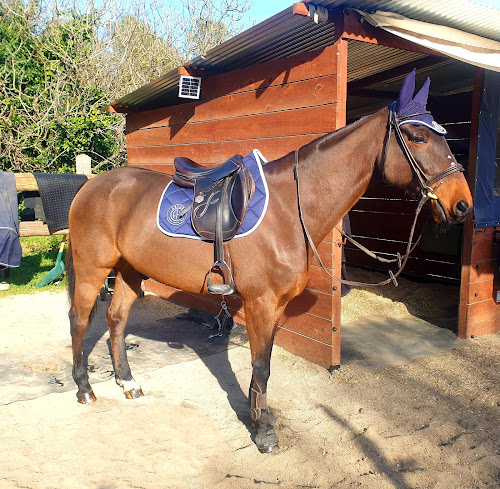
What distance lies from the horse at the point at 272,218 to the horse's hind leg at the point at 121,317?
0.03 m

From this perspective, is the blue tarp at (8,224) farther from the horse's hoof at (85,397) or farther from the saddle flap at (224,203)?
the saddle flap at (224,203)

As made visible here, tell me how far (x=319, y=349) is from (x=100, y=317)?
2.84 meters

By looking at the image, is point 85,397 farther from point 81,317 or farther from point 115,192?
point 115,192

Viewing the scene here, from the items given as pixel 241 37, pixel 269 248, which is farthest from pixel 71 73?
pixel 269 248

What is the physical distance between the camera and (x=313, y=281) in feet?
12.9

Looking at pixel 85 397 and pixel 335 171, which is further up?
pixel 335 171

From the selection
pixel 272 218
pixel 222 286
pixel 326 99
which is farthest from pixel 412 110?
pixel 222 286

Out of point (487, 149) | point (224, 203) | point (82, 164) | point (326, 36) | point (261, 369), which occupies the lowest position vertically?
point (261, 369)

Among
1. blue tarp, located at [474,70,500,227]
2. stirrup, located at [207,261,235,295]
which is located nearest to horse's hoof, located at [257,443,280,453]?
stirrup, located at [207,261,235,295]

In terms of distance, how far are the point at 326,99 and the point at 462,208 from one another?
1.67 m

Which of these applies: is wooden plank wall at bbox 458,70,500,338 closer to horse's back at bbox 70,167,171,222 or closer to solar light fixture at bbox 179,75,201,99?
solar light fixture at bbox 179,75,201,99

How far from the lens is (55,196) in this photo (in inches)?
226

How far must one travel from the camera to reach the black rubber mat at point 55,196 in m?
5.68

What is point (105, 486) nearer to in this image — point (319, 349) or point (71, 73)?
point (319, 349)
